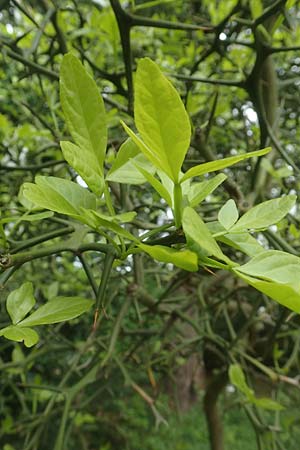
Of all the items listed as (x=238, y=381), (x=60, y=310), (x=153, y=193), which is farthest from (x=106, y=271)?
(x=153, y=193)

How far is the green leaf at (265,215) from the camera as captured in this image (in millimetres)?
359

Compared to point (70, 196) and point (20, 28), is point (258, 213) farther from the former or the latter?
point (20, 28)

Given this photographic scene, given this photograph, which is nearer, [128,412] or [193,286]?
[193,286]

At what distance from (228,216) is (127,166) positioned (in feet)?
0.27

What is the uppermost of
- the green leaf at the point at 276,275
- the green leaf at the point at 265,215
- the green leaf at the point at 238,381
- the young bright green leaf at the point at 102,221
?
the young bright green leaf at the point at 102,221

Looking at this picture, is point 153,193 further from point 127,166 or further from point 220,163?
point 220,163

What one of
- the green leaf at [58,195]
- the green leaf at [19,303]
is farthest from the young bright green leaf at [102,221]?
the green leaf at [19,303]

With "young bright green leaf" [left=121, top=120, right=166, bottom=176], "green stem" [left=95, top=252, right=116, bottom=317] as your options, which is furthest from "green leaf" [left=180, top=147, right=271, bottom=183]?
"green stem" [left=95, top=252, right=116, bottom=317]

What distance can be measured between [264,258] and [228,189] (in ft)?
2.01

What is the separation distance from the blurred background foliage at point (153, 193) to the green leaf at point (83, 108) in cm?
14

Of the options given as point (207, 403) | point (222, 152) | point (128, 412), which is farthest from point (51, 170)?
point (128, 412)

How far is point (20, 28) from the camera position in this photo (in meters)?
1.84

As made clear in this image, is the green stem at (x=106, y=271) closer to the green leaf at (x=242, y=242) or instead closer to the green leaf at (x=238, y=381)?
the green leaf at (x=242, y=242)

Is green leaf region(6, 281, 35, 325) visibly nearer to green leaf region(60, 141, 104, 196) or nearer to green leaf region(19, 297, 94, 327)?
green leaf region(19, 297, 94, 327)
